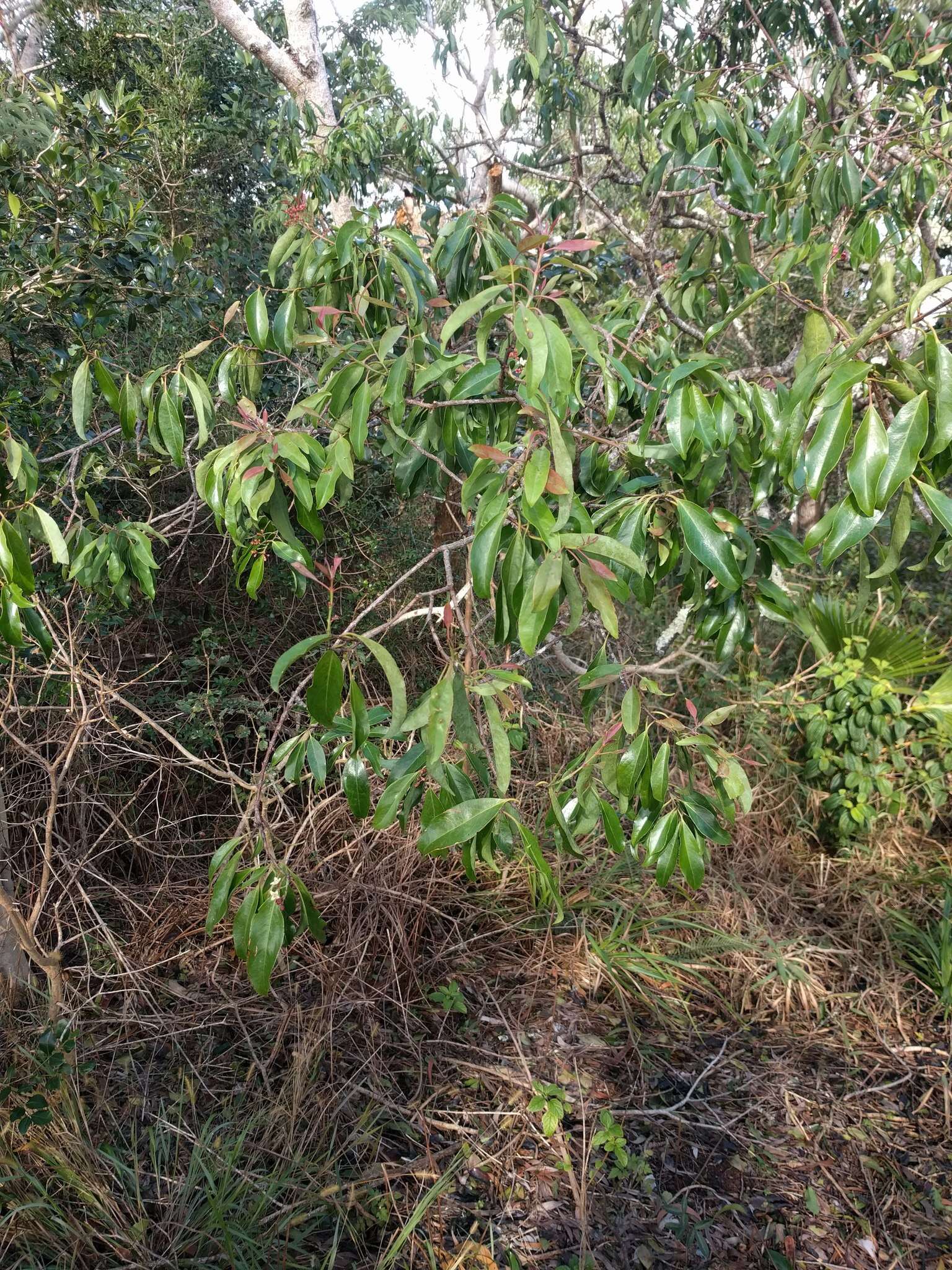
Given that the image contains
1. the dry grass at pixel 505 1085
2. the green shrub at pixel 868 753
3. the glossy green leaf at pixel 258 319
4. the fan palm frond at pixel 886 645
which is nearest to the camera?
the glossy green leaf at pixel 258 319

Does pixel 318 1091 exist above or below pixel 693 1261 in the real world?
above

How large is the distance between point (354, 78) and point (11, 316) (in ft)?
13.2

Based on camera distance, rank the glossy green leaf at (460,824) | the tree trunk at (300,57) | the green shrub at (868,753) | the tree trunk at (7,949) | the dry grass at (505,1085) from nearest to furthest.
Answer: the glossy green leaf at (460,824), the dry grass at (505,1085), the tree trunk at (7,949), the green shrub at (868,753), the tree trunk at (300,57)

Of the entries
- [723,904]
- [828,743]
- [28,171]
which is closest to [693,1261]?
[723,904]

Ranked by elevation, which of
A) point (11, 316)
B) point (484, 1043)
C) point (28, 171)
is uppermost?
point (28, 171)

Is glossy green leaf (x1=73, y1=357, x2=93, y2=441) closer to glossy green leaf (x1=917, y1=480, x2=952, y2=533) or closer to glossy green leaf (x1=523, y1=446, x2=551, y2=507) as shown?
glossy green leaf (x1=523, y1=446, x2=551, y2=507)

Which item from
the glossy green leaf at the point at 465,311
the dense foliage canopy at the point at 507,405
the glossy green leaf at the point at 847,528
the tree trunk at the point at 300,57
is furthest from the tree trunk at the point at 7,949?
the tree trunk at the point at 300,57

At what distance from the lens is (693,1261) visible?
1.79m

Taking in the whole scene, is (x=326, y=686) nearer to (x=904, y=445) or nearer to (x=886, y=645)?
(x=904, y=445)

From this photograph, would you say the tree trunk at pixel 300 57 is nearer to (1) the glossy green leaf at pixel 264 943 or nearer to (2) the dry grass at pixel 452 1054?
(2) the dry grass at pixel 452 1054

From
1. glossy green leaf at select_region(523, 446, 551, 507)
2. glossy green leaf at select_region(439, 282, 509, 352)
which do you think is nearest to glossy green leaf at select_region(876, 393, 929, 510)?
glossy green leaf at select_region(523, 446, 551, 507)

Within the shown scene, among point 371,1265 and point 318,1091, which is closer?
point 371,1265

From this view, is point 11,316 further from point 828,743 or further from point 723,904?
point 828,743

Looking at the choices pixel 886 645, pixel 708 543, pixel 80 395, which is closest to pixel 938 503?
pixel 708 543
